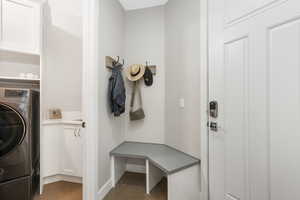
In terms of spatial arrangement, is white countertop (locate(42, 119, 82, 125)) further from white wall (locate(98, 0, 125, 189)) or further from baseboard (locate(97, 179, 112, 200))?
baseboard (locate(97, 179, 112, 200))

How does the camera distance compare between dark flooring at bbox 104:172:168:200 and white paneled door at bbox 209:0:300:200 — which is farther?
dark flooring at bbox 104:172:168:200

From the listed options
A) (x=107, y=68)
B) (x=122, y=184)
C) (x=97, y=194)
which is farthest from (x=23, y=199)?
(x=107, y=68)

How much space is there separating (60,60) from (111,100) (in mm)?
1147

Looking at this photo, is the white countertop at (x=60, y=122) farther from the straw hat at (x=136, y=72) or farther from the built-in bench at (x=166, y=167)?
the straw hat at (x=136, y=72)

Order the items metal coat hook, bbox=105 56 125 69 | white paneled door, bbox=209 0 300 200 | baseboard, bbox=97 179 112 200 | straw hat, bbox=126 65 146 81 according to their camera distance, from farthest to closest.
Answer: straw hat, bbox=126 65 146 81 < metal coat hook, bbox=105 56 125 69 < baseboard, bbox=97 179 112 200 < white paneled door, bbox=209 0 300 200

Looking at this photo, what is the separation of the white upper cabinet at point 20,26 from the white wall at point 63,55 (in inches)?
16.1

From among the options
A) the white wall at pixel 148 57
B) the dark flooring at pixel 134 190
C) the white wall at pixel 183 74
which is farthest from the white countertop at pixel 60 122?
the white wall at pixel 183 74

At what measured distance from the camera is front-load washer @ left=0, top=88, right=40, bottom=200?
1448 millimetres

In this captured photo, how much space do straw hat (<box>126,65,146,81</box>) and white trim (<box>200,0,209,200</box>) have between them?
35.2 inches

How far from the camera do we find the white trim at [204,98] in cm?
153

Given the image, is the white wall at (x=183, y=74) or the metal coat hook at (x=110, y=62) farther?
the metal coat hook at (x=110, y=62)

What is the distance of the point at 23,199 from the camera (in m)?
1.53

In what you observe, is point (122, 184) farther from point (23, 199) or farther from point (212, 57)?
point (212, 57)

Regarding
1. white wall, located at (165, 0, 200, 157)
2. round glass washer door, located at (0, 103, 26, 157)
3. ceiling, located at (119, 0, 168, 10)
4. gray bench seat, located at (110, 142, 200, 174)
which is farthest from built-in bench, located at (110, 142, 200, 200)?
ceiling, located at (119, 0, 168, 10)
